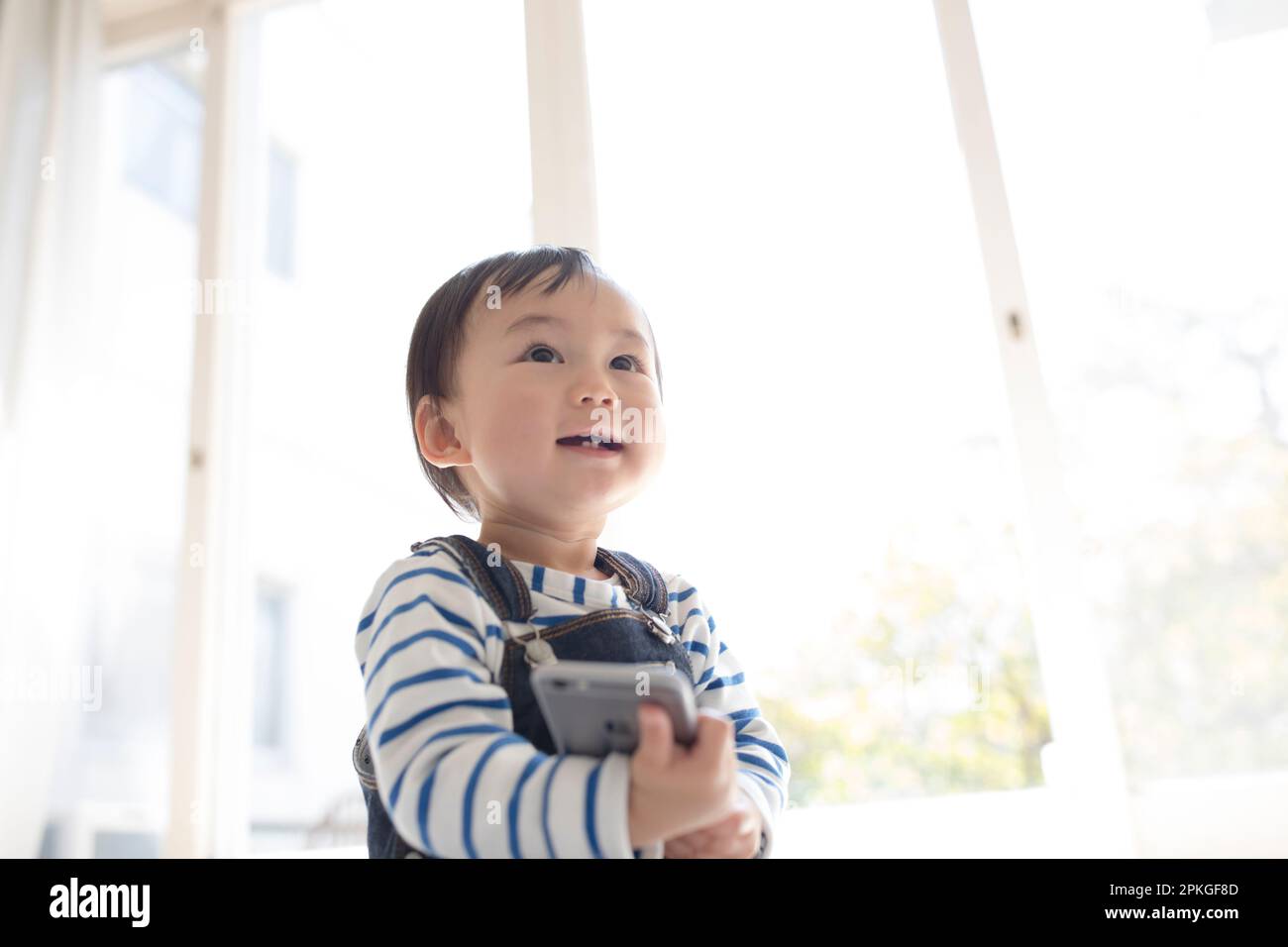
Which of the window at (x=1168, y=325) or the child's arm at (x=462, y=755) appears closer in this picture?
the child's arm at (x=462, y=755)

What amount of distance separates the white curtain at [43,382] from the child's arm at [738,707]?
156 centimetres

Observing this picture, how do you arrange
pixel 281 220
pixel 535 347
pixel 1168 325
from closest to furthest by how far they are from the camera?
pixel 535 347 → pixel 1168 325 → pixel 281 220

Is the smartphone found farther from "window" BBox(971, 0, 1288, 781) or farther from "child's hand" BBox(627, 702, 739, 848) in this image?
"window" BBox(971, 0, 1288, 781)

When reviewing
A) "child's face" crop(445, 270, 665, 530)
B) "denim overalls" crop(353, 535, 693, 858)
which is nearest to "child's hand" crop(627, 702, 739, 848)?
"denim overalls" crop(353, 535, 693, 858)

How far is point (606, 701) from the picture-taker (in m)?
0.55

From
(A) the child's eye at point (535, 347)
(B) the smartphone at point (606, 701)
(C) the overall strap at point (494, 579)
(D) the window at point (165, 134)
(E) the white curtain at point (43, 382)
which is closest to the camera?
(B) the smartphone at point (606, 701)

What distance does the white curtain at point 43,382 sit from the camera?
6.29ft

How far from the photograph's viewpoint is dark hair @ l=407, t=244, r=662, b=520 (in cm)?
92

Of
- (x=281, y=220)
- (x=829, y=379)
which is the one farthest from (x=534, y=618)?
(x=281, y=220)

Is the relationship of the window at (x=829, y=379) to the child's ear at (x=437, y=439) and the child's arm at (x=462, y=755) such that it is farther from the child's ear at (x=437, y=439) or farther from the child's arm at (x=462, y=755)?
the child's arm at (x=462, y=755)

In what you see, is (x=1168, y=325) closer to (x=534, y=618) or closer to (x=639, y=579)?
(x=639, y=579)

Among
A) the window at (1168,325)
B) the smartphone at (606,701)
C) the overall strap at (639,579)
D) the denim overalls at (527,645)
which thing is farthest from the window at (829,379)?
the smartphone at (606,701)

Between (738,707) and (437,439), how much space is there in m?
0.37
